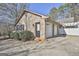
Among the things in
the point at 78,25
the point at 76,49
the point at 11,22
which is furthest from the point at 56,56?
the point at 11,22

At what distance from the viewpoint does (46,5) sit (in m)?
5.91

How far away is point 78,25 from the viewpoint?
594cm

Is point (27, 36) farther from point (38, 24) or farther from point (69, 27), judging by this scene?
point (69, 27)

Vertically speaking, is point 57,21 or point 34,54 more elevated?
point 57,21

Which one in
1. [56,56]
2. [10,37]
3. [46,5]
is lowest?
[56,56]

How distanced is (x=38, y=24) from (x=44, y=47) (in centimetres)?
60

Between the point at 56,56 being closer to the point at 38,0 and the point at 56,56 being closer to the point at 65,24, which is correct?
the point at 65,24

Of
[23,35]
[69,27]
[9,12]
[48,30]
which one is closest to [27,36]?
[23,35]

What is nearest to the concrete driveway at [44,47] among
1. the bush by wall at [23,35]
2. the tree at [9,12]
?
the bush by wall at [23,35]

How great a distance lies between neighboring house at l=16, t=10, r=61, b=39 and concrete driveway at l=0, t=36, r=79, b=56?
199 millimetres

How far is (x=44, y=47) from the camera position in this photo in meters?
5.96

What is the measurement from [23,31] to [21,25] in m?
0.16

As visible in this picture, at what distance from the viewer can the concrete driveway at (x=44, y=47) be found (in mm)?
5871

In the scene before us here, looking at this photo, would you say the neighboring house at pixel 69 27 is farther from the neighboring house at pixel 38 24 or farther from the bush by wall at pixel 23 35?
the bush by wall at pixel 23 35
